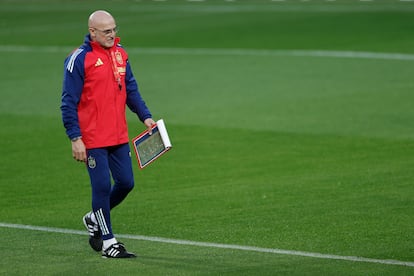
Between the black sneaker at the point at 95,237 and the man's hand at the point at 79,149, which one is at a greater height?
the man's hand at the point at 79,149

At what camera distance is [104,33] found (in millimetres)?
11078

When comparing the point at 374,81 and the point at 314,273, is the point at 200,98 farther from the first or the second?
the point at 314,273

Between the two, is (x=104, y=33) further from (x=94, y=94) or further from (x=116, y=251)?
(x=116, y=251)

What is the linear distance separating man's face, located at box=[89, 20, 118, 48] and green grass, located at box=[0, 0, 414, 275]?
2.06 metres

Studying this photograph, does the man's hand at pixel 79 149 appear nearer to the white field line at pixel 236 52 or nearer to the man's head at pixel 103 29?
the man's head at pixel 103 29

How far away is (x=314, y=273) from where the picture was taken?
1060 cm

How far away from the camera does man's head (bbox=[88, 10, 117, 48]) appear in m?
11.1

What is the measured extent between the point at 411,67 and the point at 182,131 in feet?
28.4

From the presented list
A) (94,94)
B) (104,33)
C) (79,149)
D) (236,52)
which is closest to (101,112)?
(94,94)

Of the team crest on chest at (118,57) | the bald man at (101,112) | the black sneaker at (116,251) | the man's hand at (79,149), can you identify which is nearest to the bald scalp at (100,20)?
the bald man at (101,112)

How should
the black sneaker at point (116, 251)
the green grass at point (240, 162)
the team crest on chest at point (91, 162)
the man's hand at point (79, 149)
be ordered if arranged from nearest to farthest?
the man's hand at point (79, 149) < the team crest on chest at point (91, 162) < the black sneaker at point (116, 251) < the green grass at point (240, 162)

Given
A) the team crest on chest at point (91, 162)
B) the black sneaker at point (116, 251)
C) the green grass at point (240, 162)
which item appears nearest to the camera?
the team crest on chest at point (91, 162)

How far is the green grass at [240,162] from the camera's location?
38.1 ft

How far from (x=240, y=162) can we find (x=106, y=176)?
5.59 meters
